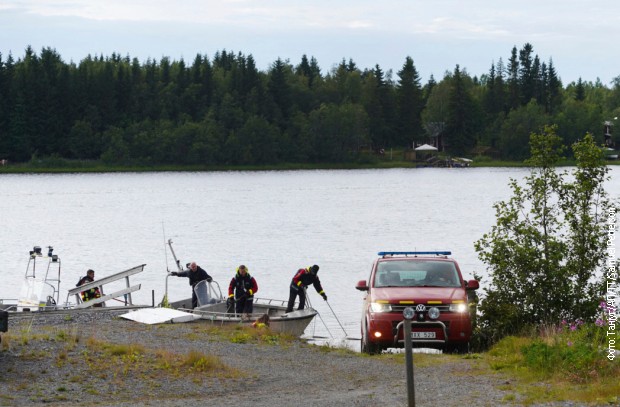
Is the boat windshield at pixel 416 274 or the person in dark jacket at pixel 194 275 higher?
the boat windshield at pixel 416 274

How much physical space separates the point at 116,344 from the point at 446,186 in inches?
4573

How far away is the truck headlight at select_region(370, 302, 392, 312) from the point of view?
18.4 meters

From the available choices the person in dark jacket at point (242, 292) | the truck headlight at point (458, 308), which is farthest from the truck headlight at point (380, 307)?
the person in dark jacket at point (242, 292)

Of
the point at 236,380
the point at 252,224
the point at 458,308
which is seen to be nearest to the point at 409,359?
the point at 236,380

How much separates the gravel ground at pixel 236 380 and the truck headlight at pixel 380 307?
2.93ft

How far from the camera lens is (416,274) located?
20406 millimetres

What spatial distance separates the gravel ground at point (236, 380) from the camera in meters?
14.3

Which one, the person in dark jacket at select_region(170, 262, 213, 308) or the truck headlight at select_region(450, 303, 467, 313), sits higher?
the truck headlight at select_region(450, 303, 467, 313)

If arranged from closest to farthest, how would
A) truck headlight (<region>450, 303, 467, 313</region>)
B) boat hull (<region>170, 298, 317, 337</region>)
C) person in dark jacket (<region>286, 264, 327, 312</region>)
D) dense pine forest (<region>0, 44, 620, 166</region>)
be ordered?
truck headlight (<region>450, 303, 467, 313</region>), boat hull (<region>170, 298, 317, 337</region>), person in dark jacket (<region>286, 264, 327, 312</region>), dense pine forest (<region>0, 44, 620, 166</region>)

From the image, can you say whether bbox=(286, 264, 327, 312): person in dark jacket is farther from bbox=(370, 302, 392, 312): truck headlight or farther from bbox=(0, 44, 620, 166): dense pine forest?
bbox=(0, 44, 620, 166): dense pine forest

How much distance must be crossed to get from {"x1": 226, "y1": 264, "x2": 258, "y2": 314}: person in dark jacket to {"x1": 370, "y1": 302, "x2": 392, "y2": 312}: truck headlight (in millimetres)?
7542

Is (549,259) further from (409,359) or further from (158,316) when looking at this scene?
(409,359)

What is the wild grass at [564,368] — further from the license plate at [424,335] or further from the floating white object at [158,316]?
the floating white object at [158,316]

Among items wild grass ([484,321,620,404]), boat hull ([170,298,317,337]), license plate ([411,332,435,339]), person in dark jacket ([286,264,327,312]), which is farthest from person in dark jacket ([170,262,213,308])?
wild grass ([484,321,620,404])
